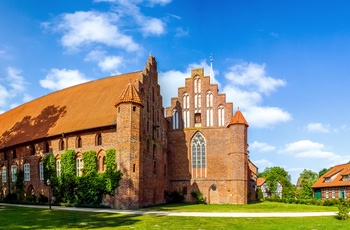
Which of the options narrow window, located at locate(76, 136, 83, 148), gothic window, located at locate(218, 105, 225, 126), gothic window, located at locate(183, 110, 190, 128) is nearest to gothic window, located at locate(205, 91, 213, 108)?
gothic window, located at locate(218, 105, 225, 126)

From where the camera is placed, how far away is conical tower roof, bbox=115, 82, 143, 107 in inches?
1366

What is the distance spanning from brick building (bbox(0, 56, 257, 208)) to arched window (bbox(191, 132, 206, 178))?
0.40ft

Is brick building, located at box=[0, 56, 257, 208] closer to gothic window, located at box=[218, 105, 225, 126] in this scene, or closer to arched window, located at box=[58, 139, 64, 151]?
arched window, located at box=[58, 139, 64, 151]

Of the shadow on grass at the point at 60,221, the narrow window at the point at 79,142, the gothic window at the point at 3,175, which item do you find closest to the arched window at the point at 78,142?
the narrow window at the point at 79,142

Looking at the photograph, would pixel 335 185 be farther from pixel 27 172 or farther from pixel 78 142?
pixel 27 172

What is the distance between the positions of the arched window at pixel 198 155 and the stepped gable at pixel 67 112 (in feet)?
37.9

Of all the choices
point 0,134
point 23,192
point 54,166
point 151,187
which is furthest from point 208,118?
point 0,134

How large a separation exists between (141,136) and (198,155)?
13.2m

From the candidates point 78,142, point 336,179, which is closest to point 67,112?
point 78,142

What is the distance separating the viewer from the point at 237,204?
43.2 m

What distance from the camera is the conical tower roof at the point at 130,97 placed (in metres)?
34.7

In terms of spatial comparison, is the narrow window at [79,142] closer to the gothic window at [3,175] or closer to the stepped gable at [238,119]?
the gothic window at [3,175]

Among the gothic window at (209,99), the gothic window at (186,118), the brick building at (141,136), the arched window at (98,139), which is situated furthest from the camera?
the gothic window at (186,118)

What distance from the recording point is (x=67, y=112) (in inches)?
1665
